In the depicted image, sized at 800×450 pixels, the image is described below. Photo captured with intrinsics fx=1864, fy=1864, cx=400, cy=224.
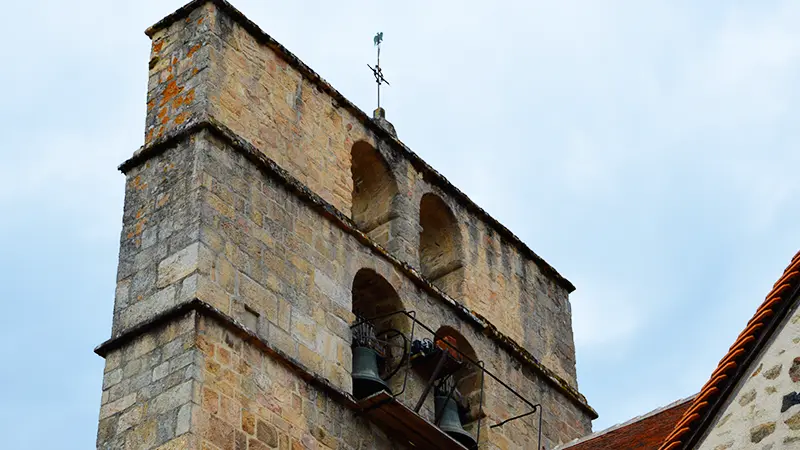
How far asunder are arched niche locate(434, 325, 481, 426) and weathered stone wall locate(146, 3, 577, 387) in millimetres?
444

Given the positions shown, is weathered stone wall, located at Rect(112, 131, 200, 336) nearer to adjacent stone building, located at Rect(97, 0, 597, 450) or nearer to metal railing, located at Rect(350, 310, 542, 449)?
adjacent stone building, located at Rect(97, 0, 597, 450)

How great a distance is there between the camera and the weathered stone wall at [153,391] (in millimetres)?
12492

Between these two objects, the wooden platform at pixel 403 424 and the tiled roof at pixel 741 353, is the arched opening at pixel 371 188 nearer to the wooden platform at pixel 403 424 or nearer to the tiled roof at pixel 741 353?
the wooden platform at pixel 403 424

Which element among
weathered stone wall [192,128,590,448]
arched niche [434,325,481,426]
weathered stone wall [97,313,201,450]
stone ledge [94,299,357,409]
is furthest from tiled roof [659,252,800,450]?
arched niche [434,325,481,426]

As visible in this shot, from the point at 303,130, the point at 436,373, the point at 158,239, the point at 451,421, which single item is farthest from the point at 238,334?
the point at 451,421

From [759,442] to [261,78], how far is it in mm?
7137

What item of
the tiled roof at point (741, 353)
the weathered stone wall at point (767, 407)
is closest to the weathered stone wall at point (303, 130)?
the tiled roof at point (741, 353)

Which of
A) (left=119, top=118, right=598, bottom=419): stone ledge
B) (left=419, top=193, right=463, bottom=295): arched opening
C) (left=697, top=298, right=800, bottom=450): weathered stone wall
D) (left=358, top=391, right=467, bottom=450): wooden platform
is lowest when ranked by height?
(left=697, top=298, right=800, bottom=450): weathered stone wall

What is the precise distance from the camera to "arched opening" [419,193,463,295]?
16.3 meters

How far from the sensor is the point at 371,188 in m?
16.0

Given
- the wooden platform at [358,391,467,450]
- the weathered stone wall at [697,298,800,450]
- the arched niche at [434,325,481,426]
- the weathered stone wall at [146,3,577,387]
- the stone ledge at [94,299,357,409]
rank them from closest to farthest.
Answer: the weathered stone wall at [697,298,800,450], the stone ledge at [94,299,357,409], the wooden platform at [358,391,467,450], the weathered stone wall at [146,3,577,387], the arched niche at [434,325,481,426]

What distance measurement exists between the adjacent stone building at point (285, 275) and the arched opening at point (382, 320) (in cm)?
Result: 2

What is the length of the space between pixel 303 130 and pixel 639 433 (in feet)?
11.8

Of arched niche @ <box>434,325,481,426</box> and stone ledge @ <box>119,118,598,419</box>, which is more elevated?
stone ledge @ <box>119,118,598,419</box>
